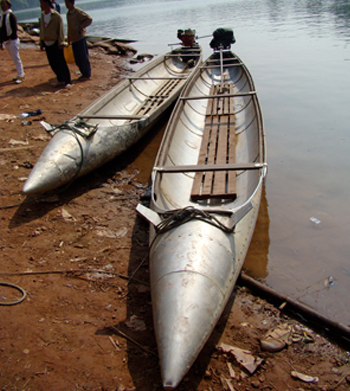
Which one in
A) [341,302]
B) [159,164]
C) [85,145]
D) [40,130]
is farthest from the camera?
[40,130]

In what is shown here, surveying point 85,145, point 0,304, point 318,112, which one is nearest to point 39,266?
point 0,304

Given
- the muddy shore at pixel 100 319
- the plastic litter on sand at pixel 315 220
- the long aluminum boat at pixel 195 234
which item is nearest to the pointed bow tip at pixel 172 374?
the long aluminum boat at pixel 195 234

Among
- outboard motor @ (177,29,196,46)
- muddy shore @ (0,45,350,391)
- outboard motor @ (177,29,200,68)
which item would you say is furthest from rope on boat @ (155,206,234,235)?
outboard motor @ (177,29,196,46)

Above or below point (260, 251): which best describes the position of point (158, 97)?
above

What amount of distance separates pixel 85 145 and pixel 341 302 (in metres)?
4.59

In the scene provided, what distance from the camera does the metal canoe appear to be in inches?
202

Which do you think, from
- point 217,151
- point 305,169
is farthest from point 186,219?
point 305,169

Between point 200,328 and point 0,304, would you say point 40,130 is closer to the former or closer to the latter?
point 0,304

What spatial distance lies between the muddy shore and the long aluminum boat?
1.56 ft

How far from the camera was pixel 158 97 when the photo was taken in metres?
8.91

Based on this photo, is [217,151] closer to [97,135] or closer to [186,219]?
[97,135]

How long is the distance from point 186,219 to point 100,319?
134 centimetres

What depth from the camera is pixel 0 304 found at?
10.7 ft

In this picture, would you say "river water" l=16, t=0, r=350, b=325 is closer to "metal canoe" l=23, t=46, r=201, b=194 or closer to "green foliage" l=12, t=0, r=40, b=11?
"metal canoe" l=23, t=46, r=201, b=194
